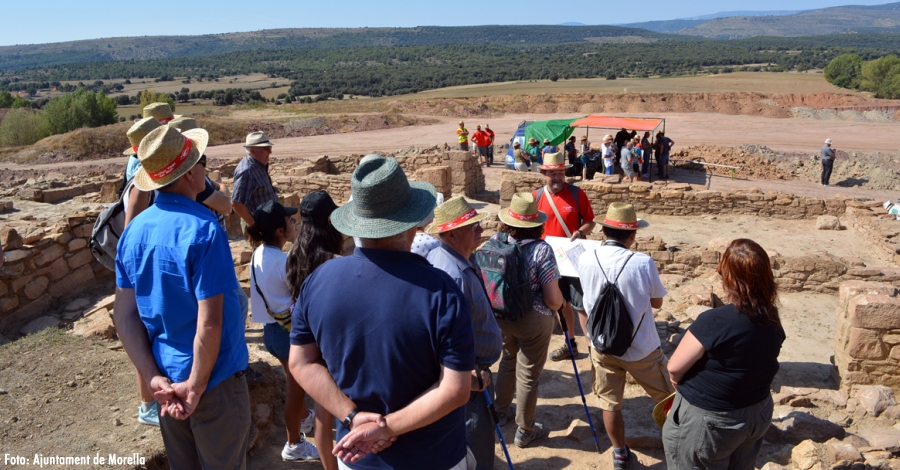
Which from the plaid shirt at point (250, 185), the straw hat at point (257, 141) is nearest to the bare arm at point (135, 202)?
the plaid shirt at point (250, 185)

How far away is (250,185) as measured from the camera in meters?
6.28

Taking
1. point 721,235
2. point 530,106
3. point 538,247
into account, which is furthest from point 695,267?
point 530,106

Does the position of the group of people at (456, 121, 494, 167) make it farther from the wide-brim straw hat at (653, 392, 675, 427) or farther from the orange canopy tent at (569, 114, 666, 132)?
the wide-brim straw hat at (653, 392, 675, 427)

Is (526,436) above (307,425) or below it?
below

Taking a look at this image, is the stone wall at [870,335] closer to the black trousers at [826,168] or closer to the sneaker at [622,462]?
the sneaker at [622,462]

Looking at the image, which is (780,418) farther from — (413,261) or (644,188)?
(644,188)

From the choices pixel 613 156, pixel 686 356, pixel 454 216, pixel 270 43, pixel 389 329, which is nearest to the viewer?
pixel 389 329

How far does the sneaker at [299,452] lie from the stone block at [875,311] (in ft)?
15.3

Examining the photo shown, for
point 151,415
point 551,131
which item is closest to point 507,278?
point 151,415

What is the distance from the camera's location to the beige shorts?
4160 millimetres

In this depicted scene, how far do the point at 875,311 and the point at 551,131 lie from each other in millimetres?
14205

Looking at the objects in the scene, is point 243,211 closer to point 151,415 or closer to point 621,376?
point 151,415

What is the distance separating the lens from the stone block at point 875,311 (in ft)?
17.2

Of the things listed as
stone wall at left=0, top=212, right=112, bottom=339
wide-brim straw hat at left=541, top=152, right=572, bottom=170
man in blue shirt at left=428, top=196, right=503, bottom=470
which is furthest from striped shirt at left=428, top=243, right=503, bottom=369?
stone wall at left=0, top=212, right=112, bottom=339
